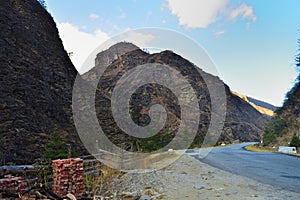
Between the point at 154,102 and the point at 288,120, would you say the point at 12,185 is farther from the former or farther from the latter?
the point at 154,102

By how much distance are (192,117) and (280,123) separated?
21799mm

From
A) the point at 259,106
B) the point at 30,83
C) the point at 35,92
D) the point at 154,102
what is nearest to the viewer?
the point at 35,92

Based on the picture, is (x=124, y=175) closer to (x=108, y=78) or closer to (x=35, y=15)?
(x=35, y=15)

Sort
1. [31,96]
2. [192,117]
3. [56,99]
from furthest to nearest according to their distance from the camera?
[192,117]
[56,99]
[31,96]

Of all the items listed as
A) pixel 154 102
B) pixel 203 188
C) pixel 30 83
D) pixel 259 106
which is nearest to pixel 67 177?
pixel 203 188

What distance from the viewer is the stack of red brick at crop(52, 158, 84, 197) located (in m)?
6.14

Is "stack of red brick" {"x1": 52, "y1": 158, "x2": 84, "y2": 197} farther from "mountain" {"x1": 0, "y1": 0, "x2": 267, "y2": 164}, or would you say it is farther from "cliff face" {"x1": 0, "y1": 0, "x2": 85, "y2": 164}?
"cliff face" {"x1": 0, "y1": 0, "x2": 85, "y2": 164}

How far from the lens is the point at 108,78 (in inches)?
2266

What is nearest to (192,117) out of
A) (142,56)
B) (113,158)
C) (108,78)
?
(108,78)

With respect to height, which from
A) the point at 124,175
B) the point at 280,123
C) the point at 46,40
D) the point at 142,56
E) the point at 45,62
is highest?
the point at 142,56

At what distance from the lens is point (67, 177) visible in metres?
6.22

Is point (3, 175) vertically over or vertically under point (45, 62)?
under

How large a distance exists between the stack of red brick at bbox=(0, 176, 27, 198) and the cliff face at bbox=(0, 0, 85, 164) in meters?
7.30

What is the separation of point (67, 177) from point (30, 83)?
1540cm
